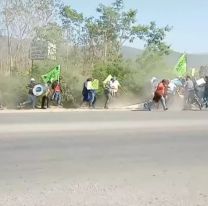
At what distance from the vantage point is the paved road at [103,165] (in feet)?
22.9

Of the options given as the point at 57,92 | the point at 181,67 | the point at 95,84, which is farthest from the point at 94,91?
the point at 181,67

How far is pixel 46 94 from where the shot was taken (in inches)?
957

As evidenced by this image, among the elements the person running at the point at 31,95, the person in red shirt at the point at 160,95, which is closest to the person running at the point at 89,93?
the person running at the point at 31,95

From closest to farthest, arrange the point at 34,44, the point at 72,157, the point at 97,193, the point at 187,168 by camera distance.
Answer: the point at 97,193 < the point at 187,168 < the point at 72,157 < the point at 34,44

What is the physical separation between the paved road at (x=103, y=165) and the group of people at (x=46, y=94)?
8388 mm

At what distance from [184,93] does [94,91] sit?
4107 millimetres

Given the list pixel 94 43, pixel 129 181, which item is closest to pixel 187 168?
pixel 129 181

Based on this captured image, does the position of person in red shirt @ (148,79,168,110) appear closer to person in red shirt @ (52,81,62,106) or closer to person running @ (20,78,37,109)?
person in red shirt @ (52,81,62,106)

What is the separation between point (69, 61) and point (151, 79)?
452 centimetres

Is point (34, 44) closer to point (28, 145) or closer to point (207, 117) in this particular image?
point (207, 117)

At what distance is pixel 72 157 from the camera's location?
10070 mm

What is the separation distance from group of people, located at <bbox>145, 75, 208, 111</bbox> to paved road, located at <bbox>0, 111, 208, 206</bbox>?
7.89 m

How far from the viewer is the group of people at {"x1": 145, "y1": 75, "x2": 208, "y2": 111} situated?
77.7 ft

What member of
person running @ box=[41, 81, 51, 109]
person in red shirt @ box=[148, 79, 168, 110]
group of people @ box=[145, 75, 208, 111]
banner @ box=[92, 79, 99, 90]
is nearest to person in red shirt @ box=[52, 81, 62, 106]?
person running @ box=[41, 81, 51, 109]
